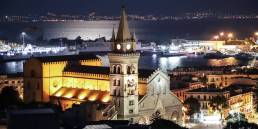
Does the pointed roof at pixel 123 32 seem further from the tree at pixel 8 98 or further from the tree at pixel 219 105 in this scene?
the tree at pixel 219 105

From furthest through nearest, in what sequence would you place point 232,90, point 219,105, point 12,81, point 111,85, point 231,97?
point 12,81 → point 232,90 → point 231,97 → point 219,105 → point 111,85

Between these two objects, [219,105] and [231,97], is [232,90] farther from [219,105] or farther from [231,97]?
[219,105]

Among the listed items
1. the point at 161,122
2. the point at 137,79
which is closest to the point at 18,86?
the point at 137,79

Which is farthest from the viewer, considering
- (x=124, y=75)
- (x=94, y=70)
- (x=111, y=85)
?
(x=94, y=70)

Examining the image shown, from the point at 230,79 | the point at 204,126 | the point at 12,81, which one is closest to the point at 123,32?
the point at 204,126

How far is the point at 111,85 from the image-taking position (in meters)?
36.8

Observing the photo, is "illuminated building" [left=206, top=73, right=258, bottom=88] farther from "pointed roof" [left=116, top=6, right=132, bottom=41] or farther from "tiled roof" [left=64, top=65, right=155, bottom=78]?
"pointed roof" [left=116, top=6, right=132, bottom=41]

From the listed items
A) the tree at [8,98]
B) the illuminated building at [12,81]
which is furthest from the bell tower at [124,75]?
the illuminated building at [12,81]

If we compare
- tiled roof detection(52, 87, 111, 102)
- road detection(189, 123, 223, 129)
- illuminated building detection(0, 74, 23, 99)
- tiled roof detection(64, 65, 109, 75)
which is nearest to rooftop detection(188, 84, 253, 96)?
road detection(189, 123, 223, 129)

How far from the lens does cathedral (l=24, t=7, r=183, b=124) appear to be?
3650 centimetres

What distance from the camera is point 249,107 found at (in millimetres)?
49625

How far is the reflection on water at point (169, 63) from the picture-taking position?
310 ft

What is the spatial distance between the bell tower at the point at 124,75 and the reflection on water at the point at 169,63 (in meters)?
52.5

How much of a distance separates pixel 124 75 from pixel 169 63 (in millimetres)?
66520
